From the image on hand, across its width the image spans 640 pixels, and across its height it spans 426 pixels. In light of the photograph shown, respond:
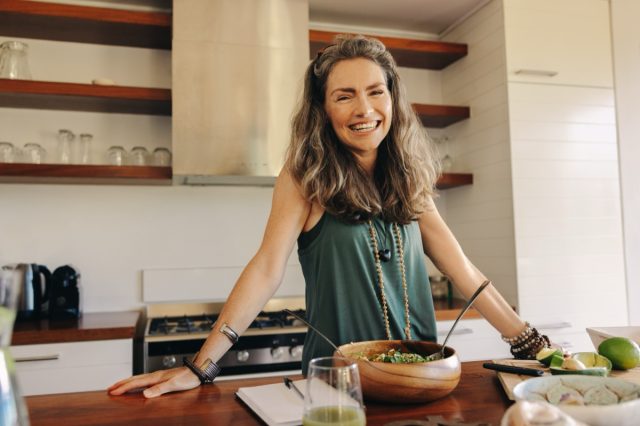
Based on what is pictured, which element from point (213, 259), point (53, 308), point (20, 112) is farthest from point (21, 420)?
point (20, 112)

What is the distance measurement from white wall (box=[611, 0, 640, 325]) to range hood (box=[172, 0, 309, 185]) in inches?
66.2

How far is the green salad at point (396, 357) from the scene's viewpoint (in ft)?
2.90

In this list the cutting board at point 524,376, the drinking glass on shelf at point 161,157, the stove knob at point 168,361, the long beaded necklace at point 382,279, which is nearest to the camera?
the cutting board at point 524,376

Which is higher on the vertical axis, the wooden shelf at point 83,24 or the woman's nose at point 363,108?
the wooden shelf at point 83,24

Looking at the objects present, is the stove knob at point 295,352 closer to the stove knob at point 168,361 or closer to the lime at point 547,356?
the stove knob at point 168,361

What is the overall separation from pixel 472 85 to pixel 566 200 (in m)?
0.80

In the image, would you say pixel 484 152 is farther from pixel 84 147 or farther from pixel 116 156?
pixel 84 147

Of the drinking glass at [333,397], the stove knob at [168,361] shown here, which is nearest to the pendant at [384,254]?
the drinking glass at [333,397]

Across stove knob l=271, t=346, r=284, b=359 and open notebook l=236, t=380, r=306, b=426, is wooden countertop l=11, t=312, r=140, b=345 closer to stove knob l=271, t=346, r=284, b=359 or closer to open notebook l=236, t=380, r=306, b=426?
stove knob l=271, t=346, r=284, b=359

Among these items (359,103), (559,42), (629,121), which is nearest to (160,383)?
(359,103)

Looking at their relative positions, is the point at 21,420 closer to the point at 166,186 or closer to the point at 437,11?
the point at 166,186

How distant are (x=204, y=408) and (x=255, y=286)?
0.38 metres

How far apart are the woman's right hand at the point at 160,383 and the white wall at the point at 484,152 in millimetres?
1900

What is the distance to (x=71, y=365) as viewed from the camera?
2021 millimetres
